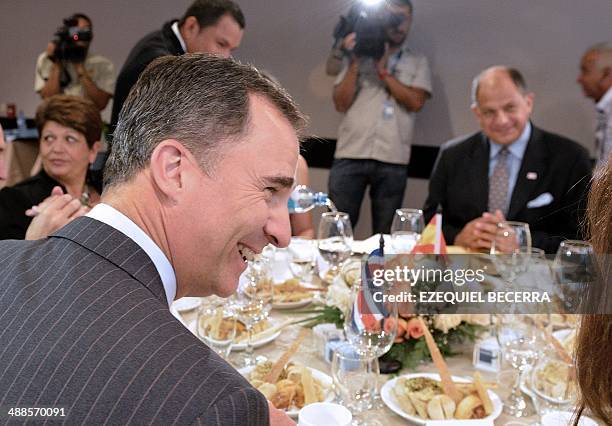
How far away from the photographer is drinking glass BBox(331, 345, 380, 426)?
121 centimetres

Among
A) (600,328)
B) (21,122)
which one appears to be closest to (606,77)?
(600,328)

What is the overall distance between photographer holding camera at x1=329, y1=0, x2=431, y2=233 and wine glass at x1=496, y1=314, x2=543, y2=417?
3.05 m

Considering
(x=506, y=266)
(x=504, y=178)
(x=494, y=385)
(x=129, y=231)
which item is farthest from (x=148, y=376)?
(x=504, y=178)

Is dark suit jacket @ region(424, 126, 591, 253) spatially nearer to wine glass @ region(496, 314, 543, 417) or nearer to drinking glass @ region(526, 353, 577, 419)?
wine glass @ region(496, 314, 543, 417)

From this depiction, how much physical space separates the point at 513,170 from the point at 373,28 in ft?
6.43

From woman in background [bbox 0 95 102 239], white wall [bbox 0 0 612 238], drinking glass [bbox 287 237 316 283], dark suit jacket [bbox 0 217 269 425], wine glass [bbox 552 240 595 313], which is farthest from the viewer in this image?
white wall [bbox 0 0 612 238]

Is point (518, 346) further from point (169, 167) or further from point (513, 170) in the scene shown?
point (513, 170)

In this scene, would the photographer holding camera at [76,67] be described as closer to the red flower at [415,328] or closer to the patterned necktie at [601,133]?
the patterned necktie at [601,133]

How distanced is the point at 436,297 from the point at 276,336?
42cm

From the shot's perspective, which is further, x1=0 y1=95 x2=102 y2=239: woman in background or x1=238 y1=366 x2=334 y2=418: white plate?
x1=0 y1=95 x2=102 y2=239: woman in background

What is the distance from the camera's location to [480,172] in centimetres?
297

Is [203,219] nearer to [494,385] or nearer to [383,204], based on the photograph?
[494,385]

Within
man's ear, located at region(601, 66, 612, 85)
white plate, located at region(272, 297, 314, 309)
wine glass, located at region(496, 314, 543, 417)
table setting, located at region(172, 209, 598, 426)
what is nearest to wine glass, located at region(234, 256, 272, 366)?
table setting, located at region(172, 209, 598, 426)

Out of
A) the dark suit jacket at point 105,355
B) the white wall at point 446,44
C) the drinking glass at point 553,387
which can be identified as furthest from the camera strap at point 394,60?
the dark suit jacket at point 105,355
